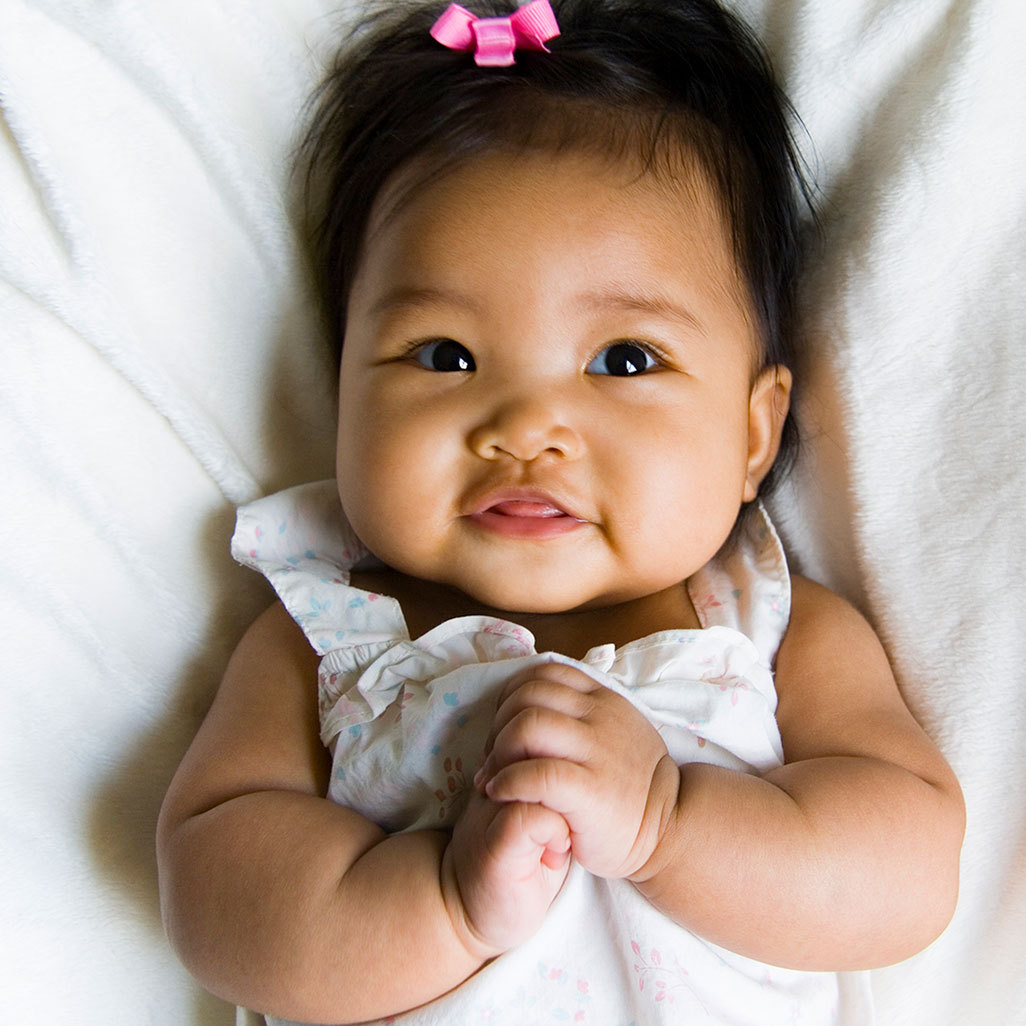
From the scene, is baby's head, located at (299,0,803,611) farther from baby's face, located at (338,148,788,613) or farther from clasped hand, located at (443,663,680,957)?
clasped hand, located at (443,663,680,957)

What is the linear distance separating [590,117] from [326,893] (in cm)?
79

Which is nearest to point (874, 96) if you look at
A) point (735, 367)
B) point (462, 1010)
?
point (735, 367)

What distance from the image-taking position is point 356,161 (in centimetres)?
130

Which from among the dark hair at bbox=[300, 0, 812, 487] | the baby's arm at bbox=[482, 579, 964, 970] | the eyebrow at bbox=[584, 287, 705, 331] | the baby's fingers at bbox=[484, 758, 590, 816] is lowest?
the baby's arm at bbox=[482, 579, 964, 970]

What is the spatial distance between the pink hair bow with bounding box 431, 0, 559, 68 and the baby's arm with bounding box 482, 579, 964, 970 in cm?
68

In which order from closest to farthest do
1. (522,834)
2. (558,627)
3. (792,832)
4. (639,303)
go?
(522,834) → (792,832) → (639,303) → (558,627)

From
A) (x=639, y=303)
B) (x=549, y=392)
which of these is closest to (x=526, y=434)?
(x=549, y=392)

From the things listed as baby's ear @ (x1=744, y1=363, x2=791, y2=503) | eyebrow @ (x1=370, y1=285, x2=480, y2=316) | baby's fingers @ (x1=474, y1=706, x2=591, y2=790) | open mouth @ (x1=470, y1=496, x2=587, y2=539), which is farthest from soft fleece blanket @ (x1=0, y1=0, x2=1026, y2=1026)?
baby's fingers @ (x1=474, y1=706, x2=591, y2=790)

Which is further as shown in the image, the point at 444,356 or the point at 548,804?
the point at 444,356

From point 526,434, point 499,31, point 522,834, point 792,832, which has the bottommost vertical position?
point 792,832

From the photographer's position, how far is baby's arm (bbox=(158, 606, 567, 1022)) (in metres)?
0.90

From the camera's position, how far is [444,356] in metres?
1.16

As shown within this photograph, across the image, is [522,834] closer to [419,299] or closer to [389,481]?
[389,481]

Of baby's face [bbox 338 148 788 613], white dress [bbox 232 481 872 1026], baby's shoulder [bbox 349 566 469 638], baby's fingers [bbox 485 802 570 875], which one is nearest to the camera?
baby's fingers [bbox 485 802 570 875]
